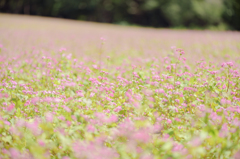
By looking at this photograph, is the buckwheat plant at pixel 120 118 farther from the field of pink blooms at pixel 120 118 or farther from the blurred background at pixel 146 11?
the blurred background at pixel 146 11

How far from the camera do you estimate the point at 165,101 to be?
3006 mm

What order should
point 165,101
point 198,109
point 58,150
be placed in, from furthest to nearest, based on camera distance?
point 165,101 < point 198,109 < point 58,150

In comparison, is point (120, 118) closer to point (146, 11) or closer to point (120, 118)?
point (120, 118)

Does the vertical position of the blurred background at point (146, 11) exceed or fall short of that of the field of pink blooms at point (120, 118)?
it exceeds it

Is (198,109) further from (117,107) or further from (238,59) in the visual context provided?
(238,59)

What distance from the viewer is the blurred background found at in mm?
31656

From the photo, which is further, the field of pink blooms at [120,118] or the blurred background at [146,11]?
the blurred background at [146,11]

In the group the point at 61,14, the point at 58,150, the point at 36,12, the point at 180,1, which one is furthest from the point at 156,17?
the point at 58,150

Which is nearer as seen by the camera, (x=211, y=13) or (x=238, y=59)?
(x=238, y=59)

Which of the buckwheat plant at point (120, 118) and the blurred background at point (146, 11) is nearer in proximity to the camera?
the buckwheat plant at point (120, 118)

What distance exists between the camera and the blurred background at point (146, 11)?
31656mm

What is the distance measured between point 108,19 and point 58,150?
136ft

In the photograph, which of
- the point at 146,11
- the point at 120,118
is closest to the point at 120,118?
the point at 120,118

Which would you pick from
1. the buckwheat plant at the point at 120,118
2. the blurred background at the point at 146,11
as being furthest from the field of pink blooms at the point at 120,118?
the blurred background at the point at 146,11
